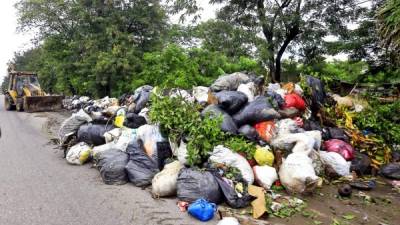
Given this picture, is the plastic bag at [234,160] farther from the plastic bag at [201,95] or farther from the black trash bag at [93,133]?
the black trash bag at [93,133]

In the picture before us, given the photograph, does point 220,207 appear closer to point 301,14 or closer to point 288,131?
point 288,131

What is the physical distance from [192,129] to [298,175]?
1402 mm

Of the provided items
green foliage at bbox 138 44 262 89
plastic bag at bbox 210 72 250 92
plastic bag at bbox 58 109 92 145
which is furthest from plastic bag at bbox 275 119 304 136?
green foliage at bbox 138 44 262 89

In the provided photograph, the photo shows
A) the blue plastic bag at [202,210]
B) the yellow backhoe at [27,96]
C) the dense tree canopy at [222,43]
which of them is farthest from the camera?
the yellow backhoe at [27,96]

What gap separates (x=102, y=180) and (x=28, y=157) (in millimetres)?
2074

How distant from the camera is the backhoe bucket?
14969 mm

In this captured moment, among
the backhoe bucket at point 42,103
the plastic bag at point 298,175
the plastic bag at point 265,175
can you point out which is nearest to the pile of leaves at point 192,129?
the plastic bag at point 265,175

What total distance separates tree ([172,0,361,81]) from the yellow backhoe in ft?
22.6

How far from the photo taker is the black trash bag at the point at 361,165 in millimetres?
5367

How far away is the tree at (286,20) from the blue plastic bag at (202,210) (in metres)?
8.88

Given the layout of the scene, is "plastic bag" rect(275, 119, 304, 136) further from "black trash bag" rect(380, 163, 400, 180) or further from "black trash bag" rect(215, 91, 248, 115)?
"black trash bag" rect(380, 163, 400, 180)

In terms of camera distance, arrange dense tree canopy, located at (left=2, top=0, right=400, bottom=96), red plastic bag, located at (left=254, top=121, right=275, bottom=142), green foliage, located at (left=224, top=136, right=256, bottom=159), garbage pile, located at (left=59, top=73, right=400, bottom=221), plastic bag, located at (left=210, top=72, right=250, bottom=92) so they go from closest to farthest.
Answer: garbage pile, located at (left=59, top=73, right=400, bottom=221), green foliage, located at (left=224, top=136, right=256, bottom=159), red plastic bag, located at (left=254, top=121, right=275, bottom=142), plastic bag, located at (left=210, top=72, right=250, bottom=92), dense tree canopy, located at (left=2, top=0, right=400, bottom=96)

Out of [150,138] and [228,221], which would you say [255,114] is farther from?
[228,221]

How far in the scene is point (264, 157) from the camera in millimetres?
4688
